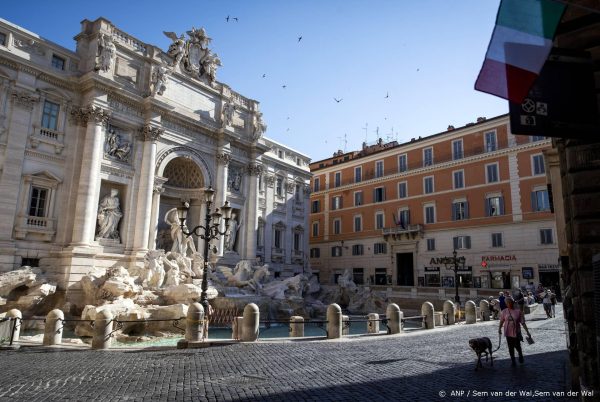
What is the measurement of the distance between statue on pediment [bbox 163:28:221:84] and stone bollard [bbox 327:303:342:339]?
20.2m

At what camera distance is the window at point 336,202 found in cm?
4266

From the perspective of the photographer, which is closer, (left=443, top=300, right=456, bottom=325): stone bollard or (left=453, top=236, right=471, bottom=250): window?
(left=443, top=300, right=456, bottom=325): stone bollard

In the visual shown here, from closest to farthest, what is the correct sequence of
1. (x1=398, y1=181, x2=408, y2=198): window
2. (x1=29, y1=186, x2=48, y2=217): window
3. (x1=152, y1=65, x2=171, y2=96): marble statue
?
1. (x1=29, y1=186, x2=48, y2=217): window
2. (x1=152, y1=65, x2=171, y2=96): marble statue
3. (x1=398, y1=181, x2=408, y2=198): window

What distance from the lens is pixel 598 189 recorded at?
4945 millimetres

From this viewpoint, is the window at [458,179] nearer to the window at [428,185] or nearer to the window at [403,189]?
the window at [428,185]

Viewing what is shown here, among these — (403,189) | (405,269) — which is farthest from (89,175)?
(405,269)

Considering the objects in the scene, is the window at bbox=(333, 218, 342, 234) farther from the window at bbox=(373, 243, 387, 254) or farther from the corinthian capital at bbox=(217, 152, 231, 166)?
the corinthian capital at bbox=(217, 152, 231, 166)

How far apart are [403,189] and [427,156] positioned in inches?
142

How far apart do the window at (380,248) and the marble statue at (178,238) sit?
741 inches

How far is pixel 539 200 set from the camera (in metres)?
29.2

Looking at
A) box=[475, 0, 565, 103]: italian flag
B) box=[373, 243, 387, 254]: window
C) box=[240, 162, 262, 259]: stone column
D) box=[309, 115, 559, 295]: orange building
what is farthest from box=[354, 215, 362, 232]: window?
box=[475, 0, 565, 103]: italian flag

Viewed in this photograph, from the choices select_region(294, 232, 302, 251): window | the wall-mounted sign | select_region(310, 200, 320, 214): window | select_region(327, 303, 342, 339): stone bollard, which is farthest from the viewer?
select_region(310, 200, 320, 214): window

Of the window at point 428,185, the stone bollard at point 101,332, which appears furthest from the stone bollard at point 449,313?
the window at point 428,185

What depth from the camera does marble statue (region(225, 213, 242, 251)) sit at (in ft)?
94.8
